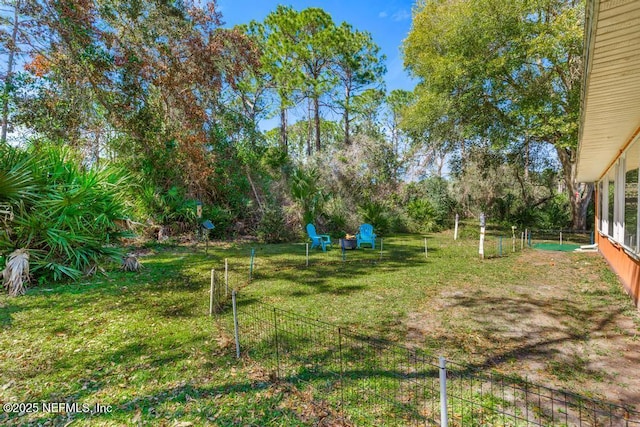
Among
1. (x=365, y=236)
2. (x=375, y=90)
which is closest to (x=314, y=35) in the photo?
(x=375, y=90)

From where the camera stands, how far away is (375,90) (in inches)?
888

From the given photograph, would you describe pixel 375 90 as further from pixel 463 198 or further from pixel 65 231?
pixel 65 231

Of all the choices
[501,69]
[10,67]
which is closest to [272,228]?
[10,67]

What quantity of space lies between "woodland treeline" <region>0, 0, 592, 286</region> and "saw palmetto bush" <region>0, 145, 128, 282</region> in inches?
1.2

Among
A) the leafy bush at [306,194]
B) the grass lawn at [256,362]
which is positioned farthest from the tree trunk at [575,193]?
the leafy bush at [306,194]

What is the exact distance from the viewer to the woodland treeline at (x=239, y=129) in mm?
6820

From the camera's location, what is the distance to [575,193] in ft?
47.9

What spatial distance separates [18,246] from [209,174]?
22.0ft

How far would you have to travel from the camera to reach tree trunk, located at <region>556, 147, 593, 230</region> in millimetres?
14309

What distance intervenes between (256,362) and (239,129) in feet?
39.7

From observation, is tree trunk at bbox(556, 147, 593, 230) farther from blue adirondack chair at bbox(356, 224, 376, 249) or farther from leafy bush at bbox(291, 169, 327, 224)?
leafy bush at bbox(291, 169, 327, 224)

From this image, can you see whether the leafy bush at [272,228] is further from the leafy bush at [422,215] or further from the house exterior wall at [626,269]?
the house exterior wall at [626,269]

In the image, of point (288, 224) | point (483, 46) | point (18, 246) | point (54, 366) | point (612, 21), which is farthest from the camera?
point (288, 224)

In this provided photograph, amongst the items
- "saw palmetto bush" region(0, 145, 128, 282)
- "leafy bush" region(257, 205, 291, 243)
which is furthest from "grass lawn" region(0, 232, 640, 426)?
"leafy bush" region(257, 205, 291, 243)
